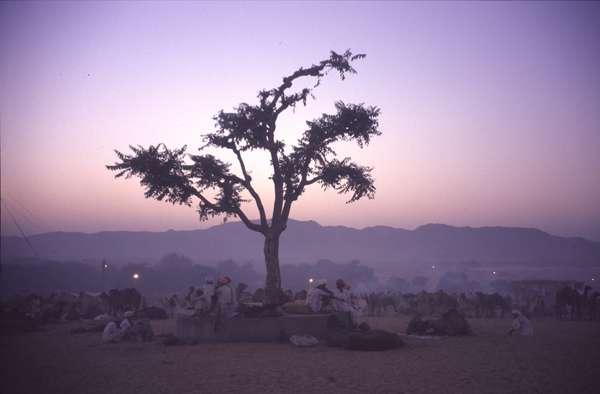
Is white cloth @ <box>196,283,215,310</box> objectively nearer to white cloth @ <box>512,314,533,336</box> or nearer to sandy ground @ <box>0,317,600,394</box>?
sandy ground @ <box>0,317,600,394</box>

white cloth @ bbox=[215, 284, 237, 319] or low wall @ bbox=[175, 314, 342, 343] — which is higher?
white cloth @ bbox=[215, 284, 237, 319]

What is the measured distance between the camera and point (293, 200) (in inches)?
736

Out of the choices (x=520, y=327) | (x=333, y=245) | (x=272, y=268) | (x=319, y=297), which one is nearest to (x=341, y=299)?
(x=319, y=297)

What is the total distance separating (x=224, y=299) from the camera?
15.1 metres

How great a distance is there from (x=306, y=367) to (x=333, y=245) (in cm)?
15199

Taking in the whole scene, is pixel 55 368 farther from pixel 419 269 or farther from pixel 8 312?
pixel 419 269

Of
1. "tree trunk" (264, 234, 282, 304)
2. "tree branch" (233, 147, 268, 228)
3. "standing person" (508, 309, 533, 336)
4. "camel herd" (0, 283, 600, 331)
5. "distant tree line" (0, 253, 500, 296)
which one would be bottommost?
"distant tree line" (0, 253, 500, 296)

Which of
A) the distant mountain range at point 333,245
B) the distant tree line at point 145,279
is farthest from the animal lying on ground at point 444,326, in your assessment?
the distant mountain range at point 333,245

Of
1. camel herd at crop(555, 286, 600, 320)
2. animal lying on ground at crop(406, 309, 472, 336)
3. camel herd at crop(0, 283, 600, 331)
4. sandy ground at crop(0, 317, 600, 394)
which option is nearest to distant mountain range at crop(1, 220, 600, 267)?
camel herd at crop(0, 283, 600, 331)

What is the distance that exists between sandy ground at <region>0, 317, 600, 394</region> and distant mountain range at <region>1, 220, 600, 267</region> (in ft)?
404

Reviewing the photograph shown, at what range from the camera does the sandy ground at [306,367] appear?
364 inches

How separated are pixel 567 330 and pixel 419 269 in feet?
339

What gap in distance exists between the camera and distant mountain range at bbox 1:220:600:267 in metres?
142

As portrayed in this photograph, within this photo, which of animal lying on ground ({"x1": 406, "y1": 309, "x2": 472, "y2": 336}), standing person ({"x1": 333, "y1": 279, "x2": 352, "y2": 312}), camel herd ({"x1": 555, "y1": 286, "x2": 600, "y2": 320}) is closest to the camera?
standing person ({"x1": 333, "y1": 279, "x2": 352, "y2": 312})
